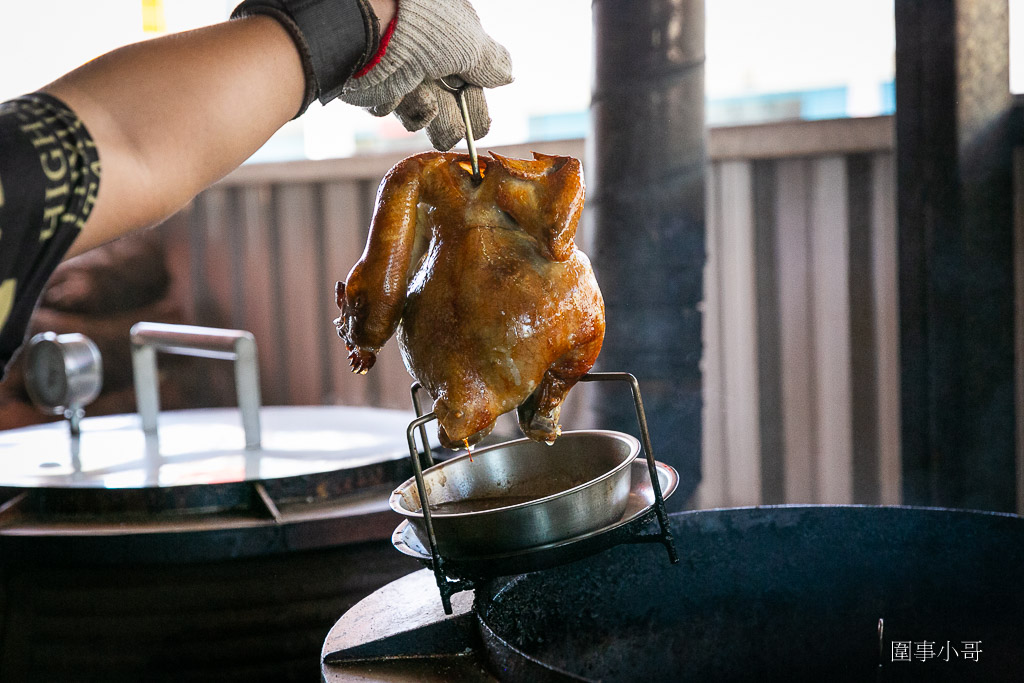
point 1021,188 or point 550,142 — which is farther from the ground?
point 550,142

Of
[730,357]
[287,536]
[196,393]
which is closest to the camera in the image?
[287,536]

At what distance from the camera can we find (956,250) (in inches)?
94.3

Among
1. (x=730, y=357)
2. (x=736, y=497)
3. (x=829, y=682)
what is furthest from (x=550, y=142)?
(x=829, y=682)

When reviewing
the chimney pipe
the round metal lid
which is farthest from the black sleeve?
the chimney pipe

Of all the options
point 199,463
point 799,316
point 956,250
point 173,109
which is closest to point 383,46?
point 173,109

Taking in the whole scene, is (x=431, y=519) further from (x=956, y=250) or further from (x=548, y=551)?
(x=956, y=250)

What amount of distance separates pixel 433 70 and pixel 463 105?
105 millimetres

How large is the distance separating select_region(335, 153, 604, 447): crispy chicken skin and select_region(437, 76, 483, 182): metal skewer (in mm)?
17

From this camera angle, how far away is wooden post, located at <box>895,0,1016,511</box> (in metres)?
2.34

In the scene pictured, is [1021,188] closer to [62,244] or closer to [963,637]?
[963,637]

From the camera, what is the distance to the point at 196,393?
15.1 feet

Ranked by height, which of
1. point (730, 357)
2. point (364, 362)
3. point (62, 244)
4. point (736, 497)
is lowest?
point (736, 497)

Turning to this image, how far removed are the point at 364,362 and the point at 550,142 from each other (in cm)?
232

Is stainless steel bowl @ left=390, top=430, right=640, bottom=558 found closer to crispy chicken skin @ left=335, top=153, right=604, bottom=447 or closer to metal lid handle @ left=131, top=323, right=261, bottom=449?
crispy chicken skin @ left=335, top=153, right=604, bottom=447
